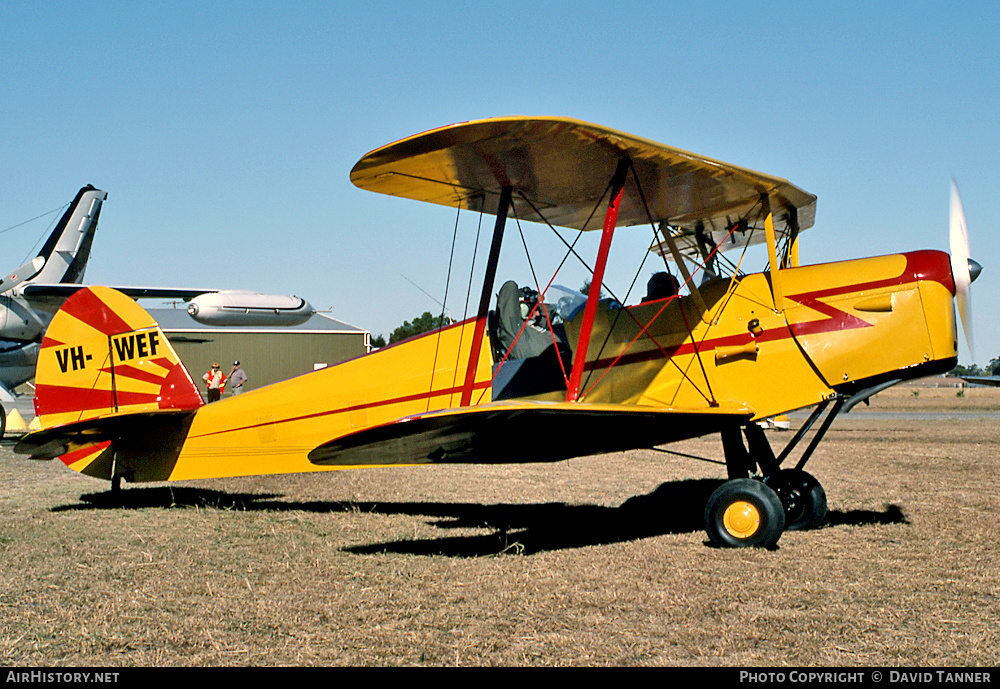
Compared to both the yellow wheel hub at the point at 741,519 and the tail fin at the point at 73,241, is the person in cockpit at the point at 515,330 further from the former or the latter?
the tail fin at the point at 73,241

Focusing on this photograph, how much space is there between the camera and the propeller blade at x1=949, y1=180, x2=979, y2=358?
18.2 feet

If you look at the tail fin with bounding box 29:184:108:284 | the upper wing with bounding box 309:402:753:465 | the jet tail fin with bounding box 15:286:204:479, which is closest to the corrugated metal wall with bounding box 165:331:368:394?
the tail fin with bounding box 29:184:108:284

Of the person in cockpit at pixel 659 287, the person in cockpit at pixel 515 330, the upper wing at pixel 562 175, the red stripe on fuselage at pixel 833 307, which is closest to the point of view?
the upper wing at pixel 562 175

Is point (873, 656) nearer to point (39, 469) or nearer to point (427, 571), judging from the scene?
point (427, 571)

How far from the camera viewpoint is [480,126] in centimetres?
463

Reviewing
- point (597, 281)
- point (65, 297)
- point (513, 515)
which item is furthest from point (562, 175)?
point (65, 297)

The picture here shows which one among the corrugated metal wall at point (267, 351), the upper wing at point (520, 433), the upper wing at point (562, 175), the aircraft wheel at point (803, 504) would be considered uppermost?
the upper wing at point (562, 175)

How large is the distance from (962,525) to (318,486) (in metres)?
6.04

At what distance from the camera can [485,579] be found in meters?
4.54

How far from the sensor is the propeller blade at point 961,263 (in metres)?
5.55

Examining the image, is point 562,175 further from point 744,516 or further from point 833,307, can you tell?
point 744,516

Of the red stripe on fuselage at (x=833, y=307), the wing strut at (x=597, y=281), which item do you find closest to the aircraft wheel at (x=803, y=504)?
the red stripe on fuselage at (x=833, y=307)

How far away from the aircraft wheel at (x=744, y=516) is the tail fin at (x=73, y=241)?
21318 millimetres

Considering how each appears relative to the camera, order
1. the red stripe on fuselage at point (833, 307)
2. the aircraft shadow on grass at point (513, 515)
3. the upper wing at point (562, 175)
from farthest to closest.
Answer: the aircraft shadow on grass at point (513, 515)
the red stripe on fuselage at point (833, 307)
the upper wing at point (562, 175)
